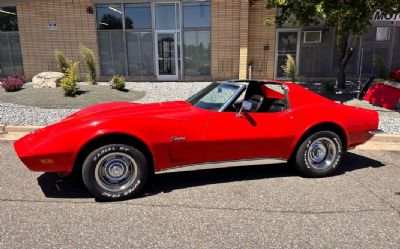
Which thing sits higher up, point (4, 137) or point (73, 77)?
point (73, 77)

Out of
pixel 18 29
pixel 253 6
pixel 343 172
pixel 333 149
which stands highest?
pixel 253 6

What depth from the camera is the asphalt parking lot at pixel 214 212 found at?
282cm

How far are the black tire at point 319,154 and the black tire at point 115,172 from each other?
211 centimetres

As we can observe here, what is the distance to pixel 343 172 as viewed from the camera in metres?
4.54

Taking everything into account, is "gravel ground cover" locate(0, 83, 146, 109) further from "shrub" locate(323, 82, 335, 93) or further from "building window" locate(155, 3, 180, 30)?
"shrub" locate(323, 82, 335, 93)

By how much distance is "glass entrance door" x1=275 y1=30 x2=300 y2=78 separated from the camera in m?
15.1

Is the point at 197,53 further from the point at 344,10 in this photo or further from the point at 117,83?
the point at 344,10

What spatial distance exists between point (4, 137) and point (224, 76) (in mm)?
10341

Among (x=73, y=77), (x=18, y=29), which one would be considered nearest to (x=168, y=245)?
(x=73, y=77)

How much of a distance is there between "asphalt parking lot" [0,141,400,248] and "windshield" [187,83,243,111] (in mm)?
1030

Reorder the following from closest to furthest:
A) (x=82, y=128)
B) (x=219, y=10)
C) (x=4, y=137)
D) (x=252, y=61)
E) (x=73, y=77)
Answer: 1. (x=82, y=128)
2. (x=4, y=137)
3. (x=73, y=77)
4. (x=219, y=10)
5. (x=252, y=61)

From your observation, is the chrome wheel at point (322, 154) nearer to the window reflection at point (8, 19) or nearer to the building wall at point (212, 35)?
the building wall at point (212, 35)

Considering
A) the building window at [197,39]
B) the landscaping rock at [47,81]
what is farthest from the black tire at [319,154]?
the building window at [197,39]

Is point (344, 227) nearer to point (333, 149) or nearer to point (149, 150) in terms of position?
point (333, 149)
